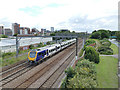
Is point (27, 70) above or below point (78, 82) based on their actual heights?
below

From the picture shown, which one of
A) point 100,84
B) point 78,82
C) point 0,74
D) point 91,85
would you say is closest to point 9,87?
point 0,74

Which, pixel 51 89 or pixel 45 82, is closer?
pixel 51 89

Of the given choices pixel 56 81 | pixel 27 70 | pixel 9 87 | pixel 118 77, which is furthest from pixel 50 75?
pixel 118 77

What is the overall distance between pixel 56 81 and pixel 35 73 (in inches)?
152

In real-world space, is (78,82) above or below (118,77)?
above

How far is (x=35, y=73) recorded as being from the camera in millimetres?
14375

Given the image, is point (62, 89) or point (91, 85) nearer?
point (91, 85)

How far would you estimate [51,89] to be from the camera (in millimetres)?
10703

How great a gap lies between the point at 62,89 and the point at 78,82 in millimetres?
2645

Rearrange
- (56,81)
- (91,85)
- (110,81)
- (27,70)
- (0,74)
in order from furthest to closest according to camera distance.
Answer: (27,70) < (0,74) < (56,81) < (110,81) < (91,85)

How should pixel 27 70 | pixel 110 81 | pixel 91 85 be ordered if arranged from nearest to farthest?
pixel 91 85
pixel 110 81
pixel 27 70

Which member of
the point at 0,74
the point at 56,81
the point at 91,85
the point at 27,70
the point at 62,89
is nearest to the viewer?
the point at 91,85

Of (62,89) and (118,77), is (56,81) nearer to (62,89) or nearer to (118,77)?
(62,89)

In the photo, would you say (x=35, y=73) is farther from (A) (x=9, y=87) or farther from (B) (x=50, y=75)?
(A) (x=9, y=87)
